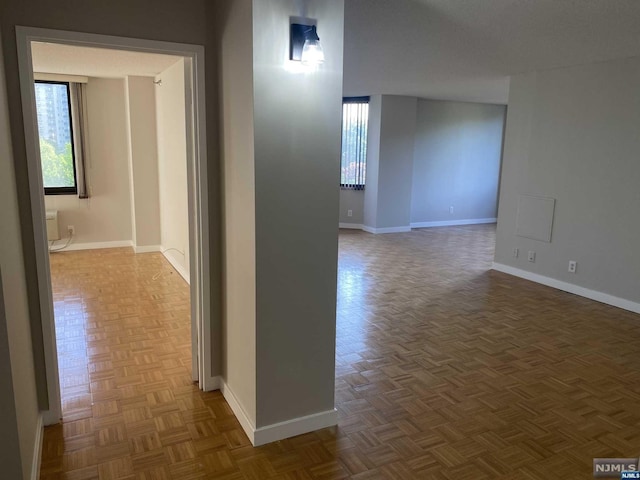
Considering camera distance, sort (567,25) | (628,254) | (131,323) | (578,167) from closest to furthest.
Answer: (567,25), (131,323), (628,254), (578,167)

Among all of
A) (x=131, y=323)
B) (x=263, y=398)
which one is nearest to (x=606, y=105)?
(x=263, y=398)

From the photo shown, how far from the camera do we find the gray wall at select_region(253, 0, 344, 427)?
2111 millimetres

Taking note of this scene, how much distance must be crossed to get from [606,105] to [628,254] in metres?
1.45

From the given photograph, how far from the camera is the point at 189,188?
2865 mm

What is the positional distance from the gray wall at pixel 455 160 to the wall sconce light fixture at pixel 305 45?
6.77 m

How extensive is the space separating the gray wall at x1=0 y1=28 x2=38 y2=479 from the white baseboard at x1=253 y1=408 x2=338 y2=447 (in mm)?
1005

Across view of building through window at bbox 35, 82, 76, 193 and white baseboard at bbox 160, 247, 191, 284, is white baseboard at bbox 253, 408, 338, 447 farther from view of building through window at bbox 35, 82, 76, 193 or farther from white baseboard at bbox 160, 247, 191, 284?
view of building through window at bbox 35, 82, 76, 193

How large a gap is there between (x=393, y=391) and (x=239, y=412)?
96 centimetres

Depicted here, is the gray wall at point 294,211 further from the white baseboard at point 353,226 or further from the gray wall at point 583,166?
the white baseboard at point 353,226

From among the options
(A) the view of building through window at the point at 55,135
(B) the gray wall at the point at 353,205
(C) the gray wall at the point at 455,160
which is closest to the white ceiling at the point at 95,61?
(A) the view of building through window at the point at 55,135

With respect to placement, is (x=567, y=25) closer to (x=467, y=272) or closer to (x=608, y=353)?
(x=608, y=353)

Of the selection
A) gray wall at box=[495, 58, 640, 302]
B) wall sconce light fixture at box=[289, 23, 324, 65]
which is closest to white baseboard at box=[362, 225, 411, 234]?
gray wall at box=[495, 58, 640, 302]

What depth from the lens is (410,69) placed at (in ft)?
17.2

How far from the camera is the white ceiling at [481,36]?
9.76 ft
